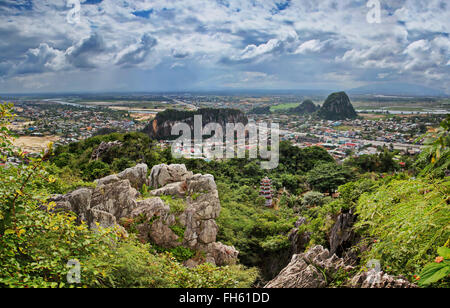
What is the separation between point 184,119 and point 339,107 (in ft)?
135

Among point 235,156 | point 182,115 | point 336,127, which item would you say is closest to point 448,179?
point 235,156

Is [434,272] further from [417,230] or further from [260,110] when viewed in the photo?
[260,110]

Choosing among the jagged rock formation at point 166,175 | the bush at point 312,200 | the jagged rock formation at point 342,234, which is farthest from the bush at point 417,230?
the bush at point 312,200

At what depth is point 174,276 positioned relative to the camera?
10.3ft

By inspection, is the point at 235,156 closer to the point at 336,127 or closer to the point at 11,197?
the point at 11,197

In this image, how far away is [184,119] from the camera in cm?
4116

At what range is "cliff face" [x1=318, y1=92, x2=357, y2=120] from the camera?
207 feet

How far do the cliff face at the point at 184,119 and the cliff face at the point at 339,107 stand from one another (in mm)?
27748

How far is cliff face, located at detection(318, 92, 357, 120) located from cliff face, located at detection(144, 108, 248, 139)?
27.7m

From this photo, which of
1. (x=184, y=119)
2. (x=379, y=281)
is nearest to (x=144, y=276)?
(x=379, y=281)

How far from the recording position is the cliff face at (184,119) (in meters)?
39.0

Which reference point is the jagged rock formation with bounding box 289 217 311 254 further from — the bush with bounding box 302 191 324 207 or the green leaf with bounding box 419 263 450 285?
the green leaf with bounding box 419 263 450 285

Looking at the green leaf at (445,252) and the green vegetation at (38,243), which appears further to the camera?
the green vegetation at (38,243)

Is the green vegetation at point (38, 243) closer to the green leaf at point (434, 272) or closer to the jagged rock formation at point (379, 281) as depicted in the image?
the jagged rock formation at point (379, 281)
